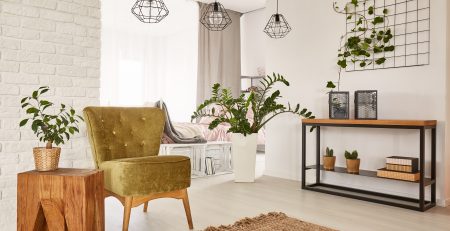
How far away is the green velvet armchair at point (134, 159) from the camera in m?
2.16

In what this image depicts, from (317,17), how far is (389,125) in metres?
1.55

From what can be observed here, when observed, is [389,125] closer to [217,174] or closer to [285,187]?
[285,187]

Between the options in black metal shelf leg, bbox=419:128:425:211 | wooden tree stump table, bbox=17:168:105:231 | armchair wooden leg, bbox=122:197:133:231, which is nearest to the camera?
wooden tree stump table, bbox=17:168:105:231

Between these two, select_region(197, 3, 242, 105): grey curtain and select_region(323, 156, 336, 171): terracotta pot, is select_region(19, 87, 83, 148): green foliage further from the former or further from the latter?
select_region(197, 3, 242, 105): grey curtain

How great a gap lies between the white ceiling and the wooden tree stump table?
546 centimetres

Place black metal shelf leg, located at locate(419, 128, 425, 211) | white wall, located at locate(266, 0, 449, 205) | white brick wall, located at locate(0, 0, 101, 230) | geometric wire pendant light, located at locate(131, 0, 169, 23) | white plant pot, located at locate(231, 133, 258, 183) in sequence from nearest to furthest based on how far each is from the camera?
white brick wall, located at locate(0, 0, 101, 230) < black metal shelf leg, located at locate(419, 128, 425, 211) < white wall, located at locate(266, 0, 449, 205) < geometric wire pendant light, located at locate(131, 0, 169, 23) < white plant pot, located at locate(231, 133, 258, 183)

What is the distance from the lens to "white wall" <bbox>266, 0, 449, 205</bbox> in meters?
3.03

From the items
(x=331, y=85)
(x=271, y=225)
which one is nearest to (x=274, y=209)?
(x=271, y=225)

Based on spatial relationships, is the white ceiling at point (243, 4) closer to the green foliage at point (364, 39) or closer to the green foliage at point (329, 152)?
the green foliage at point (364, 39)

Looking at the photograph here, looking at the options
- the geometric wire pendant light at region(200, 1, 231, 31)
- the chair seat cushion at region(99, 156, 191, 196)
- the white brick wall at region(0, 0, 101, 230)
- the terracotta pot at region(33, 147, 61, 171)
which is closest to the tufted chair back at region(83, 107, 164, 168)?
the chair seat cushion at region(99, 156, 191, 196)

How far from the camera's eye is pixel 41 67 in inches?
96.4

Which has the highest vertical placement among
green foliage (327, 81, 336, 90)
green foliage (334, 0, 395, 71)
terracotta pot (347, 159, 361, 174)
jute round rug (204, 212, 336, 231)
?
green foliage (334, 0, 395, 71)

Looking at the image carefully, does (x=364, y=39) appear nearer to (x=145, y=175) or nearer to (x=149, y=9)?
(x=145, y=175)

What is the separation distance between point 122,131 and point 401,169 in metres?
2.23
